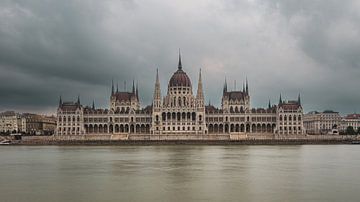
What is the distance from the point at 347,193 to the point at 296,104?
337 feet

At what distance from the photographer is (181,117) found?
12712 cm

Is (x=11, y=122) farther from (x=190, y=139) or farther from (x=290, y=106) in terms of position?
(x=290, y=106)

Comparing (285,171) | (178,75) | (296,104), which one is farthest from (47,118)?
(285,171)

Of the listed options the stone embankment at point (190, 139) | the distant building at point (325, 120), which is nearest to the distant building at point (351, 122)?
the distant building at point (325, 120)

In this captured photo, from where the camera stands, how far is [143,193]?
28484 mm

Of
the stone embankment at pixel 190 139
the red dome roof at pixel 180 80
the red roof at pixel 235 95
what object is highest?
the red dome roof at pixel 180 80

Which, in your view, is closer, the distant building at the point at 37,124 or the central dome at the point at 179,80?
the central dome at the point at 179,80

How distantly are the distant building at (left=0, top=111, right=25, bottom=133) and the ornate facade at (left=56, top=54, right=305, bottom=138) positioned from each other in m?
32.9

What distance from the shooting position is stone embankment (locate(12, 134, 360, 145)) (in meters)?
105

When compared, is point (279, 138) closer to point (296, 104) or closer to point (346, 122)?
point (296, 104)

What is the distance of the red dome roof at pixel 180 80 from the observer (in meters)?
133

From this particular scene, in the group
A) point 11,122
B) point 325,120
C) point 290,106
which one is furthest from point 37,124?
point 325,120

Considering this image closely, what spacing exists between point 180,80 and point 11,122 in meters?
60.6

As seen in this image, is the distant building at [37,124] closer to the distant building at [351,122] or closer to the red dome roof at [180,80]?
the red dome roof at [180,80]
